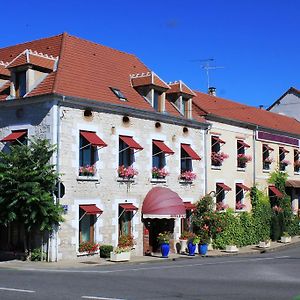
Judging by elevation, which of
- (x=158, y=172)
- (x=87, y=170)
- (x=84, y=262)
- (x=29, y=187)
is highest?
(x=158, y=172)

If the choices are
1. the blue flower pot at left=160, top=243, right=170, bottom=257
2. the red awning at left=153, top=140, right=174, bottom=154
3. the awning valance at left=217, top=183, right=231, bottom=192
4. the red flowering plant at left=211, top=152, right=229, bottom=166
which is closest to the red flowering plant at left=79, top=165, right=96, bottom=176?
the red awning at left=153, top=140, right=174, bottom=154

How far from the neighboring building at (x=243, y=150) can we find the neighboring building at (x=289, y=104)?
7760 millimetres

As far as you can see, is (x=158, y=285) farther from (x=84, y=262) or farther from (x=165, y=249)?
(x=165, y=249)

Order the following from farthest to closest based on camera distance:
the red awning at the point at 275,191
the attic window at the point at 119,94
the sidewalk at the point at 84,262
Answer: the red awning at the point at 275,191 < the attic window at the point at 119,94 < the sidewalk at the point at 84,262

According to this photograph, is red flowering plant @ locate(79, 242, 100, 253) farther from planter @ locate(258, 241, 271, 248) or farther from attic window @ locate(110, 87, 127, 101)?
planter @ locate(258, 241, 271, 248)

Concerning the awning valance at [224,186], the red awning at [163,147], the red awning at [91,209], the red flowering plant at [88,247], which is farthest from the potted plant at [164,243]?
the awning valance at [224,186]

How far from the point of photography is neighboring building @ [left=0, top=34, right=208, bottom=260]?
2514 centimetres

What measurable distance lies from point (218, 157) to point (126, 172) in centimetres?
882

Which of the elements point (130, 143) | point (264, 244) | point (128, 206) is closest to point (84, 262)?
point (128, 206)

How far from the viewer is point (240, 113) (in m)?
40.2

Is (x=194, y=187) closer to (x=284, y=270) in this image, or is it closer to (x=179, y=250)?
(x=179, y=250)

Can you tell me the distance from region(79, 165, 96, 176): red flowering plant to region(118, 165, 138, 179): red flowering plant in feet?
5.76

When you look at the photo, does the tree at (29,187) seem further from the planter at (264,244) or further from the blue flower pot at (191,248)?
the planter at (264,244)

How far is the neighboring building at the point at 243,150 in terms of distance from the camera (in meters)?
35.0
